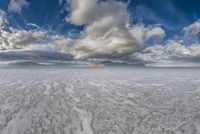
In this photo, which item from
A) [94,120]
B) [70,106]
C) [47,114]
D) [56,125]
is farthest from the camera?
[70,106]

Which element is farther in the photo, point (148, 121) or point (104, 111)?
point (104, 111)

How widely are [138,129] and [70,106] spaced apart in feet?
21.6

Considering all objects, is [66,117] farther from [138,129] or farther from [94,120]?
[138,129]

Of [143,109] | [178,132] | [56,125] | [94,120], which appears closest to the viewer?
[178,132]

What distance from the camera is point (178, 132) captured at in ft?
29.0

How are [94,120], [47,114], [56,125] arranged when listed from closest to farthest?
[56,125] < [94,120] < [47,114]

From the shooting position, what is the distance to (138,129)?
9.05m

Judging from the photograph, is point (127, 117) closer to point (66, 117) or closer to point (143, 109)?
point (143, 109)

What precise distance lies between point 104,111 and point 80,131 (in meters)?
3.85

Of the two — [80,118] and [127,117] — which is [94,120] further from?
[127,117]

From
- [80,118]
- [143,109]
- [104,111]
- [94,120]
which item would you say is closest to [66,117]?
[80,118]

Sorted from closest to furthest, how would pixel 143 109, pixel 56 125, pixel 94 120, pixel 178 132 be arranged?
pixel 178 132 < pixel 56 125 < pixel 94 120 < pixel 143 109

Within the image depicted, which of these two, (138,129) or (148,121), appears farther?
(148,121)

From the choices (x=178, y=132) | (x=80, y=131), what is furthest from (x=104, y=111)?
(x=178, y=132)
